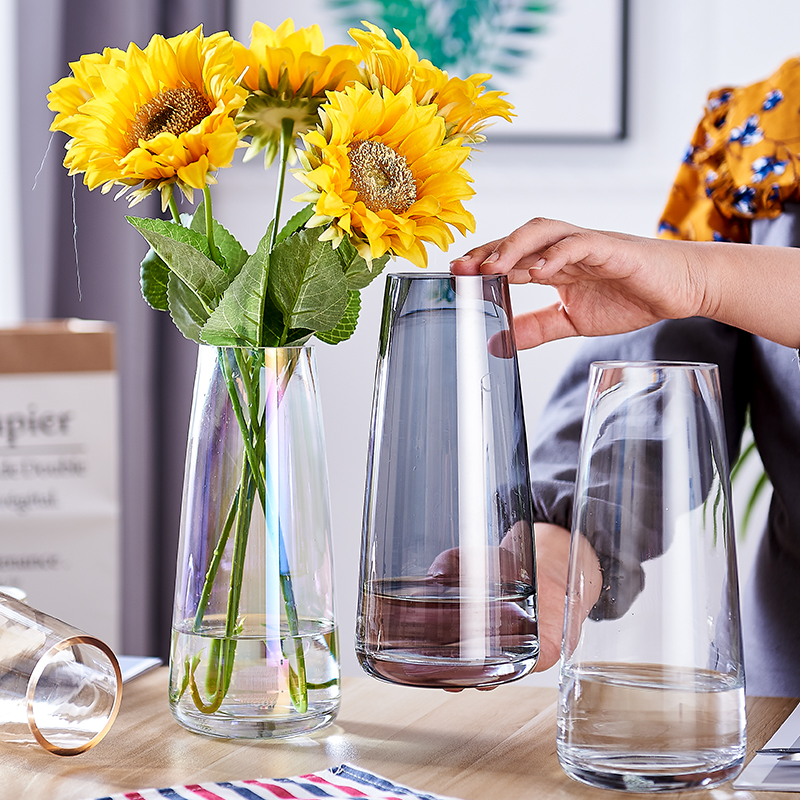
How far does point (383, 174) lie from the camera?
51 cm

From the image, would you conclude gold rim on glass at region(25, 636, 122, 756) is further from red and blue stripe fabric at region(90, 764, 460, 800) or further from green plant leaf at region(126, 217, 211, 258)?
green plant leaf at region(126, 217, 211, 258)

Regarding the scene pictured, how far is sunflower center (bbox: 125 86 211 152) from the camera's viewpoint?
0.52m

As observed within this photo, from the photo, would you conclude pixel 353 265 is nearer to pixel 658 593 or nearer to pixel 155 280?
pixel 155 280

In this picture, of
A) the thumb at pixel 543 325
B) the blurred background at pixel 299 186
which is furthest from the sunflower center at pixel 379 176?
the blurred background at pixel 299 186

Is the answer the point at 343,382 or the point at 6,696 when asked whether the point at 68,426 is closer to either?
the point at 343,382

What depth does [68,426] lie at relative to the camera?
1.63 metres

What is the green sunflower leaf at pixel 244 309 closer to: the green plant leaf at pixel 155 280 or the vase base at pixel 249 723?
the green plant leaf at pixel 155 280

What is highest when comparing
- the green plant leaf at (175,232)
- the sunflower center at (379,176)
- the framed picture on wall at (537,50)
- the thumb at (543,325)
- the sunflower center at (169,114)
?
the framed picture on wall at (537,50)

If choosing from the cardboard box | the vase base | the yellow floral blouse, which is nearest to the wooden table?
the vase base

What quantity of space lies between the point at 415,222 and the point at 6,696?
12.8 inches

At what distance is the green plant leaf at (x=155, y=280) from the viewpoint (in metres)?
0.59

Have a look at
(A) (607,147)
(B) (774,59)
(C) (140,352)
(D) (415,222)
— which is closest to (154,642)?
(C) (140,352)

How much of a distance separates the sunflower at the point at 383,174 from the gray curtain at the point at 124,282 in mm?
1363

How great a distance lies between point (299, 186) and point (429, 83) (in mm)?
1653
